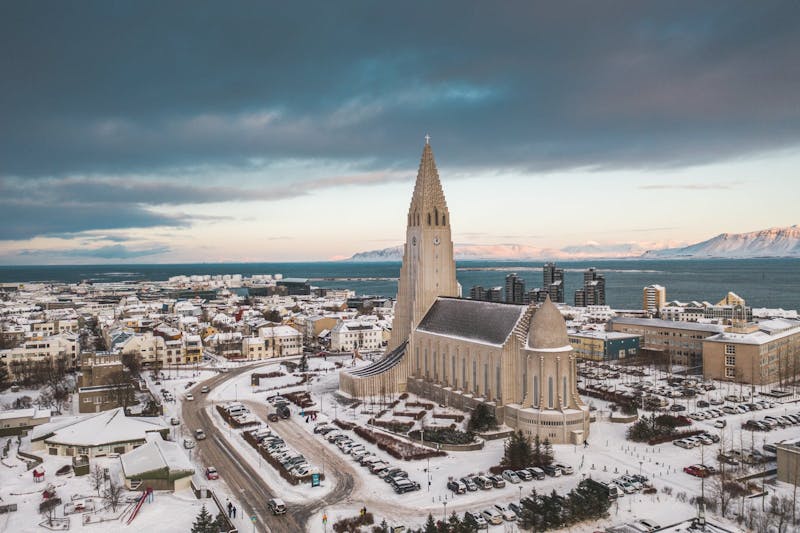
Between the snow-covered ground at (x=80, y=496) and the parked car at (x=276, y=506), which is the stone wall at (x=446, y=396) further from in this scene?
the snow-covered ground at (x=80, y=496)

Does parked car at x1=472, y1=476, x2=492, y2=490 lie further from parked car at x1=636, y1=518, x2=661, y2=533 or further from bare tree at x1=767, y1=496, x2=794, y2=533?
bare tree at x1=767, y1=496, x2=794, y2=533

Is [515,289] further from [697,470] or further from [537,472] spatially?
[537,472]

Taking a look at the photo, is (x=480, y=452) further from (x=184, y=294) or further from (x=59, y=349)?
(x=184, y=294)

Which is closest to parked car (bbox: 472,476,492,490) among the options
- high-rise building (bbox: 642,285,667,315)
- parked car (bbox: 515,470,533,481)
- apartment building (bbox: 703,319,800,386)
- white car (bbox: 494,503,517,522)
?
parked car (bbox: 515,470,533,481)

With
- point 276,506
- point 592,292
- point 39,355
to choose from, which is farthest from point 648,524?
point 592,292

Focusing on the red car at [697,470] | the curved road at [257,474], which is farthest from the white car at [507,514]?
the red car at [697,470]

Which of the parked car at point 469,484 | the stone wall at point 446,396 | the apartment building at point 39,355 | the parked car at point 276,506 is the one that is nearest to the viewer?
the parked car at point 276,506
